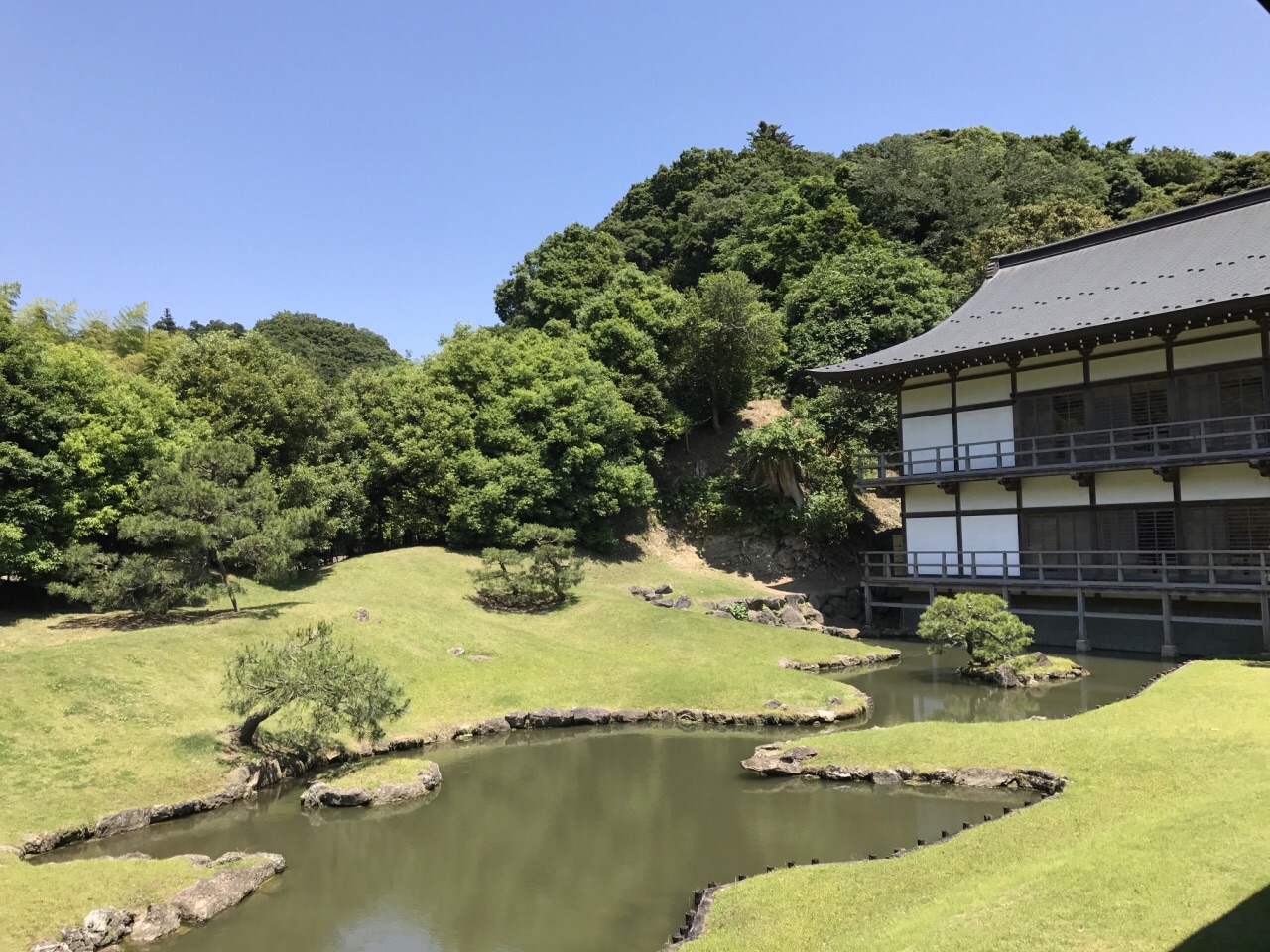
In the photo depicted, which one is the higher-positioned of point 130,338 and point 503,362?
point 130,338

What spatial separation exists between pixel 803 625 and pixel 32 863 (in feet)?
73.9

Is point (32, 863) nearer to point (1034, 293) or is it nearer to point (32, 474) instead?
point (32, 474)

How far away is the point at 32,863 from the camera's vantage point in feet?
36.5

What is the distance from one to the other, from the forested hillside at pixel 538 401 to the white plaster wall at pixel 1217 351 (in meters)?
14.0

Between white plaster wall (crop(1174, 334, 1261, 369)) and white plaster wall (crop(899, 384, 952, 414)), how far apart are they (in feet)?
22.7

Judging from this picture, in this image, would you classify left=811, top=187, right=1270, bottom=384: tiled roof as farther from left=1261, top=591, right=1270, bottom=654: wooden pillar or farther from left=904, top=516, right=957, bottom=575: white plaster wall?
left=1261, top=591, right=1270, bottom=654: wooden pillar

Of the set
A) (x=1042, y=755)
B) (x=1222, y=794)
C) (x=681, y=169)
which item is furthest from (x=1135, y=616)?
(x=681, y=169)

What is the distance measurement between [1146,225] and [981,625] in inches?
648

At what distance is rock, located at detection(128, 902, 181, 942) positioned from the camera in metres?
9.29

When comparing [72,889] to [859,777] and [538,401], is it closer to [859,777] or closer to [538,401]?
[859,777]

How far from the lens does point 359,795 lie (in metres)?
13.9

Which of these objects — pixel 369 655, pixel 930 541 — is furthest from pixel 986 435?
pixel 369 655

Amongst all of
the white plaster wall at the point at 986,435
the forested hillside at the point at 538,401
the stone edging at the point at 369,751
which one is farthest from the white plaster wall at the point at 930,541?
the stone edging at the point at 369,751

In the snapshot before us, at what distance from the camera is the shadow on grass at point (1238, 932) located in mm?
5605
